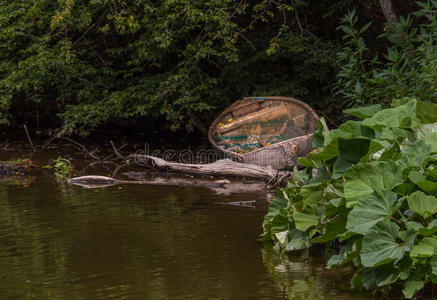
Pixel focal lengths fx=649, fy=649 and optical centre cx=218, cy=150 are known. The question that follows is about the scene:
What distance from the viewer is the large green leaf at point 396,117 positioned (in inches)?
200

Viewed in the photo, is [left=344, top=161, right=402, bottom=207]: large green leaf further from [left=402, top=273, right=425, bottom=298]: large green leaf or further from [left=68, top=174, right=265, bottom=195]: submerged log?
[left=68, top=174, right=265, bottom=195]: submerged log

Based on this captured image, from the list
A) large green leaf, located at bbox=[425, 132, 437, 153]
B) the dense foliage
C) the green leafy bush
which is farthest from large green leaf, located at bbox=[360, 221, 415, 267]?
the dense foliage

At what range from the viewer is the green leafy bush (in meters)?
4.25

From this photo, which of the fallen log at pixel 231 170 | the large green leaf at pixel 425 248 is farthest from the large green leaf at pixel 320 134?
the fallen log at pixel 231 170

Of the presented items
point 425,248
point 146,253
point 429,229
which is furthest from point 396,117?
point 146,253

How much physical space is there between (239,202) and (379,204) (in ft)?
11.8

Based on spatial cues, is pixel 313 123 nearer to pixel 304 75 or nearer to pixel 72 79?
pixel 304 75

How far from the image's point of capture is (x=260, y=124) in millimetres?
11914

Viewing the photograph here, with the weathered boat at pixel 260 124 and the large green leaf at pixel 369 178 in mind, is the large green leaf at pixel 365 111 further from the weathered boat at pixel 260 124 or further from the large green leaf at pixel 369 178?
the weathered boat at pixel 260 124

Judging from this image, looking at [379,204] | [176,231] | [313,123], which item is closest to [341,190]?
[379,204]

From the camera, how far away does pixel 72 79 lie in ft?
46.0

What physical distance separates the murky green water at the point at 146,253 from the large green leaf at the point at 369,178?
2.25ft

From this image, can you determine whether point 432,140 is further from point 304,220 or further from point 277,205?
point 277,205

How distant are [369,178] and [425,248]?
26.1 inches
